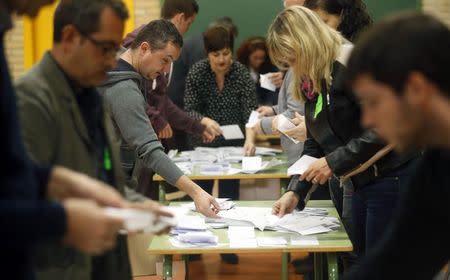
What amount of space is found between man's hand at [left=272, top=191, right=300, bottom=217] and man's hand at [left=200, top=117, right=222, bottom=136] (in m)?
2.07

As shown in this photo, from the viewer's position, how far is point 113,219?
1.58 metres

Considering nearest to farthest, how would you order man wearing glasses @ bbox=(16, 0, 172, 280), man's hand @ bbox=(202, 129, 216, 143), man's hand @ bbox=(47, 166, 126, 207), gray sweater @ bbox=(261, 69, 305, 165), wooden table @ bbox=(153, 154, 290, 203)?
man's hand @ bbox=(47, 166, 126, 207), man wearing glasses @ bbox=(16, 0, 172, 280), gray sweater @ bbox=(261, 69, 305, 165), wooden table @ bbox=(153, 154, 290, 203), man's hand @ bbox=(202, 129, 216, 143)

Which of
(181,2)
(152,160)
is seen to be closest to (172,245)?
(152,160)

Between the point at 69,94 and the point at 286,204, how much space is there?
1819mm

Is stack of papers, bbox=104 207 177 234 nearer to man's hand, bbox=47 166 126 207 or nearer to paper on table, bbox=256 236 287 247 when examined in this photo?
man's hand, bbox=47 166 126 207

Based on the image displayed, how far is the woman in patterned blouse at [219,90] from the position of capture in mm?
6293

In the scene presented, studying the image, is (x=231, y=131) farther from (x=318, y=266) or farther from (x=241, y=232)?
(x=241, y=232)

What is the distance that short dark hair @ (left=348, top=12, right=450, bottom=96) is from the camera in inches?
64.2

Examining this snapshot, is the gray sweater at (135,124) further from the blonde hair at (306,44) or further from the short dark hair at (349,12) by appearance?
the short dark hair at (349,12)

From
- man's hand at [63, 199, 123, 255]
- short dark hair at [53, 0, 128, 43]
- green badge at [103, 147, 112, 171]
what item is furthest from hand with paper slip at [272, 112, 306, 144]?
man's hand at [63, 199, 123, 255]

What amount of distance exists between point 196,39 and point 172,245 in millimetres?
3969

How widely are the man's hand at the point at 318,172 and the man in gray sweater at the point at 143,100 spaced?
0.48 metres

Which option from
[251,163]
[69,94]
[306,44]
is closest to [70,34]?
[69,94]

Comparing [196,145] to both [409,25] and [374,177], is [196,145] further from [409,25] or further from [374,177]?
[409,25]
